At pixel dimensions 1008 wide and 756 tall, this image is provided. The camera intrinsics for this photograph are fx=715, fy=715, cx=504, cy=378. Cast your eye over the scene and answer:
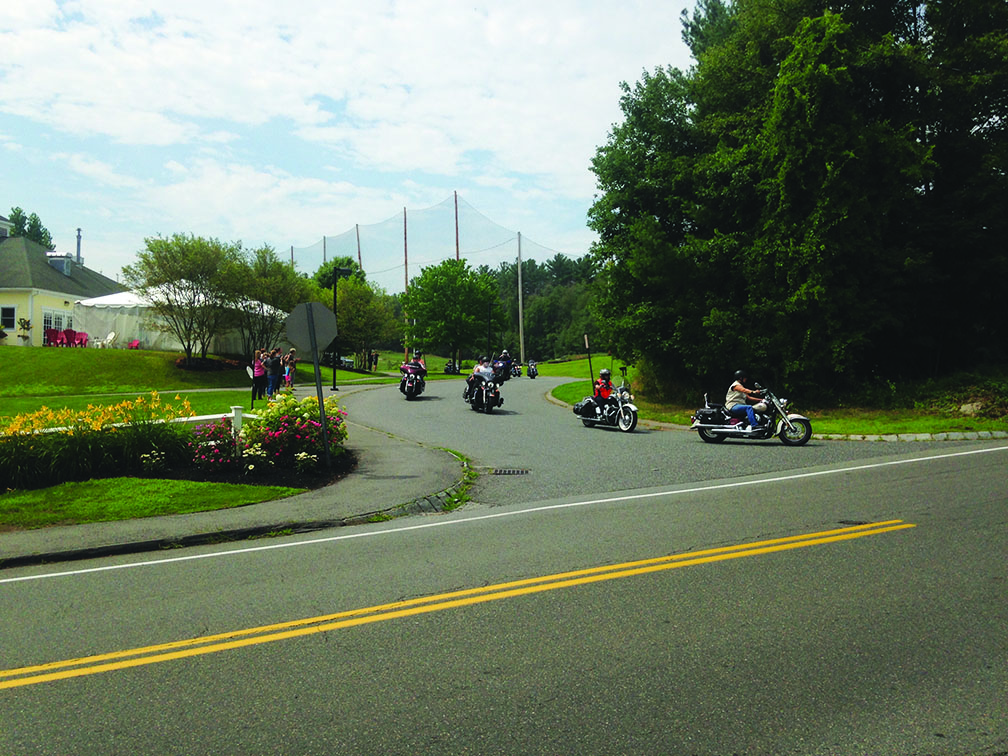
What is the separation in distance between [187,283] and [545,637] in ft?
134

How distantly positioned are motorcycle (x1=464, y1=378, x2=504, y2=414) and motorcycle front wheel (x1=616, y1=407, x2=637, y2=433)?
→ 18.1 ft

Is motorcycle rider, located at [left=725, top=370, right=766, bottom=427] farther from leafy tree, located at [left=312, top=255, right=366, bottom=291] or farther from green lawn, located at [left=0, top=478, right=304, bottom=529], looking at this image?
leafy tree, located at [left=312, top=255, right=366, bottom=291]

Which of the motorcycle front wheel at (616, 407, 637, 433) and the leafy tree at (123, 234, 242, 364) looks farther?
the leafy tree at (123, 234, 242, 364)

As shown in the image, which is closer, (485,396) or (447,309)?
(485,396)

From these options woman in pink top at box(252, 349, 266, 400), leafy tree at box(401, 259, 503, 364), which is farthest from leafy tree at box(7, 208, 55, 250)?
woman in pink top at box(252, 349, 266, 400)

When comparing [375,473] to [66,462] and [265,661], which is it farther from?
[265,661]

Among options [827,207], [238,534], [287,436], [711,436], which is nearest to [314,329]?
[287,436]

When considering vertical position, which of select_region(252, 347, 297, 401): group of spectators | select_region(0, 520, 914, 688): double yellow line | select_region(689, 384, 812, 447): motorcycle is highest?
select_region(252, 347, 297, 401): group of spectators

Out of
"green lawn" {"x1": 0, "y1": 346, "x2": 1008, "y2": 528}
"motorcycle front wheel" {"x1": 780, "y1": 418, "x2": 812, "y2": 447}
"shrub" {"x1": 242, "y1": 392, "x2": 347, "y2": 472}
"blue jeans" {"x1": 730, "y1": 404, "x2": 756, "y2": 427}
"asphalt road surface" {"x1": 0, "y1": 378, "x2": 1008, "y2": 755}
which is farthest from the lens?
"blue jeans" {"x1": 730, "y1": 404, "x2": 756, "y2": 427}

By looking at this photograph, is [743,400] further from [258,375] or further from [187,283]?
[187,283]

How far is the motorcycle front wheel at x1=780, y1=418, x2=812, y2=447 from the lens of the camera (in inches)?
605

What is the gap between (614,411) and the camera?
19.9 metres

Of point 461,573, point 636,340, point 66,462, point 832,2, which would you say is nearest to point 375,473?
point 66,462

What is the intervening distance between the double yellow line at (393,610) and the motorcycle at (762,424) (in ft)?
27.2
